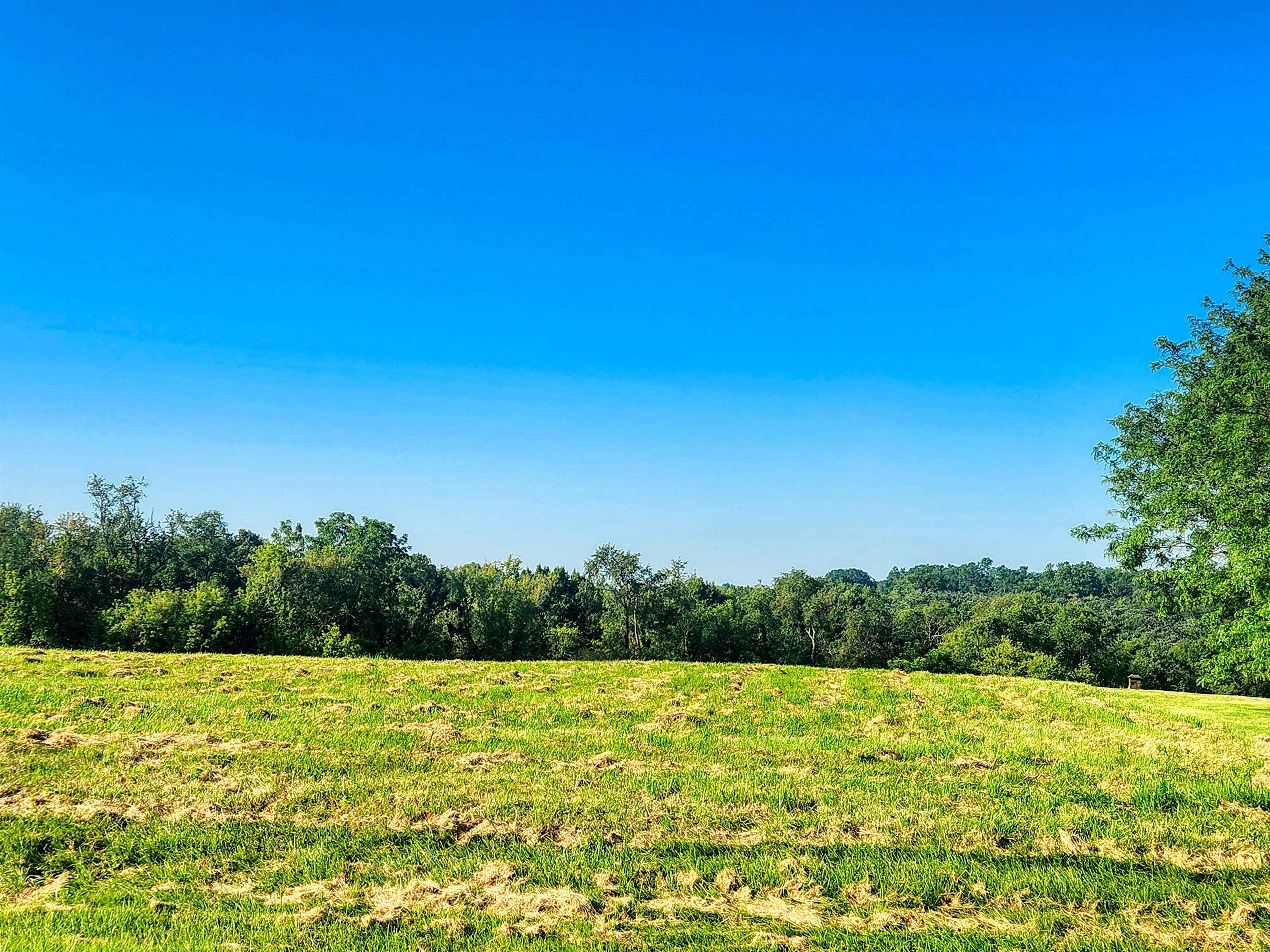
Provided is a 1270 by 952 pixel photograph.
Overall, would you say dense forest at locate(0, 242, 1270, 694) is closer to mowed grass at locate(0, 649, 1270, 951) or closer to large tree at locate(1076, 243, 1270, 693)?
large tree at locate(1076, 243, 1270, 693)

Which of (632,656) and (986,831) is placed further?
(632,656)

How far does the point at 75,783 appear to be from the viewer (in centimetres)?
862

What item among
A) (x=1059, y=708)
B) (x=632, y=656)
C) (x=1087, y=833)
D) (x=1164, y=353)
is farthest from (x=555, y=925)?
(x=632, y=656)

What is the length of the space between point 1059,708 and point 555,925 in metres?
13.7

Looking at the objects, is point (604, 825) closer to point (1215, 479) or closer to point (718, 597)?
point (1215, 479)

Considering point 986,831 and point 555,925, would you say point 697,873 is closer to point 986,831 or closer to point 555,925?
point 555,925

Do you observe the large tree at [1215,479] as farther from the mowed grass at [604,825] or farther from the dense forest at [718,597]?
the mowed grass at [604,825]

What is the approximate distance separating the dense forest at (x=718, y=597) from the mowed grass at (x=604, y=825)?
29.5 feet

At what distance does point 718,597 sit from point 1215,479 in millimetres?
65232

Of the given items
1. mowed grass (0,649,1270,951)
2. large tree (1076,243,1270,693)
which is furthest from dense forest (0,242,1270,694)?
mowed grass (0,649,1270,951)

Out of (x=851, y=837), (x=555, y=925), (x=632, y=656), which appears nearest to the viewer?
(x=555, y=925)

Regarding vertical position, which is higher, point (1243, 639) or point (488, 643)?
point (1243, 639)

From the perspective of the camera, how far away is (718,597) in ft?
276

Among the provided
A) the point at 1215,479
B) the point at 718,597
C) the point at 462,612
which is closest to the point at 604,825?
the point at 1215,479
